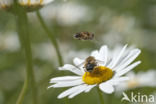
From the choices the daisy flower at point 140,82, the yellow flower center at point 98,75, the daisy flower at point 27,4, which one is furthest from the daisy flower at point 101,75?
the daisy flower at point 140,82

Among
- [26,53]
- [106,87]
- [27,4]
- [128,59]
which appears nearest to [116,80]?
[106,87]

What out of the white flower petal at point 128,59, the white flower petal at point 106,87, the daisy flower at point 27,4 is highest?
the daisy flower at point 27,4

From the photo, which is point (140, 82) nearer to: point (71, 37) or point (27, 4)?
point (27, 4)

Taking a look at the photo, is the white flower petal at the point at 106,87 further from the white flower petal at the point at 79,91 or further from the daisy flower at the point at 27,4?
the daisy flower at the point at 27,4

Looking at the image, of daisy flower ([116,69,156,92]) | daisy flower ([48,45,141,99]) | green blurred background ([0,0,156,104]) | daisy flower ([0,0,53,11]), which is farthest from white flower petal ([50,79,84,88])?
green blurred background ([0,0,156,104])

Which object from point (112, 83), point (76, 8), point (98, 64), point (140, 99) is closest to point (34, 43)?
point (76, 8)

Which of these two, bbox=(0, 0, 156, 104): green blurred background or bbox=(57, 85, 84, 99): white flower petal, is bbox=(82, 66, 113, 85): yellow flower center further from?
bbox=(0, 0, 156, 104): green blurred background
